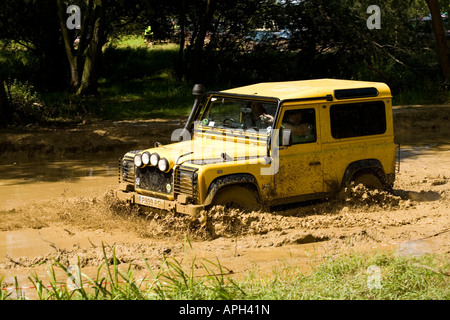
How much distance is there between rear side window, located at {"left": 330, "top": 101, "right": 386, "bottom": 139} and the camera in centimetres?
916

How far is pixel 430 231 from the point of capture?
28.9ft

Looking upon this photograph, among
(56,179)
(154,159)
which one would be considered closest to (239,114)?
(154,159)

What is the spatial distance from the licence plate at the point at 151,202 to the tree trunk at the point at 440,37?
14782 millimetres

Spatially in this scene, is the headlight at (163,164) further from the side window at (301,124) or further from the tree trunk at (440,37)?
the tree trunk at (440,37)

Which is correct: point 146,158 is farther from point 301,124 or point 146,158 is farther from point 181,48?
point 181,48

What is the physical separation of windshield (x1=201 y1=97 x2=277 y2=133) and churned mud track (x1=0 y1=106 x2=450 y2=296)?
3.83 feet

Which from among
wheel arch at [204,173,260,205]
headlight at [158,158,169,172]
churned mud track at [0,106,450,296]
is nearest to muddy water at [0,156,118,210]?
churned mud track at [0,106,450,296]

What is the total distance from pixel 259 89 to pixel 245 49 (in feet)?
43.7

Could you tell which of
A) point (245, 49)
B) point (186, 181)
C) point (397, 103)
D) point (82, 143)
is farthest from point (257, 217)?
point (245, 49)

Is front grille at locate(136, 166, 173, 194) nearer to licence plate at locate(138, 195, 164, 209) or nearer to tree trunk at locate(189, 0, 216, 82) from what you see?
licence plate at locate(138, 195, 164, 209)

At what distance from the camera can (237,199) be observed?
27.5 ft

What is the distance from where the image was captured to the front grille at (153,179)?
8.35m

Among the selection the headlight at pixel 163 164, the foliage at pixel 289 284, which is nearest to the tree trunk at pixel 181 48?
the headlight at pixel 163 164
